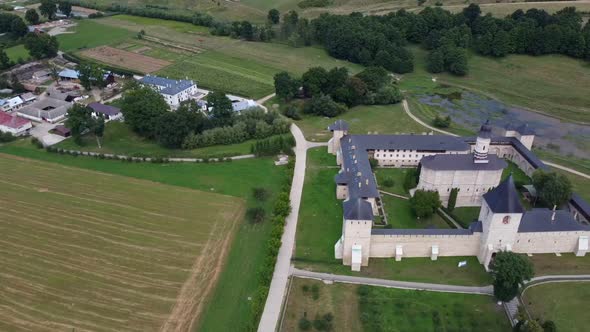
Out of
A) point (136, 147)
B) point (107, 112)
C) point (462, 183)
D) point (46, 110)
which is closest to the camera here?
point (462, 183)

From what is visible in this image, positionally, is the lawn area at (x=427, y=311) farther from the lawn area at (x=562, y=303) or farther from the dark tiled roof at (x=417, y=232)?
the dark tiled roof at (x=417, y=232)

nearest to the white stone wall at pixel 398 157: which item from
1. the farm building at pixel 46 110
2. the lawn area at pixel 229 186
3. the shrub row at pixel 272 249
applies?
the shrub row at pixel 272 249

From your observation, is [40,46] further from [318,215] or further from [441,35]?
[441,35]

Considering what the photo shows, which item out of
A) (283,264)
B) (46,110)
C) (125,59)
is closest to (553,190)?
(283,264)

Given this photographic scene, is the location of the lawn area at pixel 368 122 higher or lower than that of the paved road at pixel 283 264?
higher

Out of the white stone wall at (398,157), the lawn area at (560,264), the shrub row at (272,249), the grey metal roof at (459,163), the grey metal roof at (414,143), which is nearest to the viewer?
the shrub row at (272,249)

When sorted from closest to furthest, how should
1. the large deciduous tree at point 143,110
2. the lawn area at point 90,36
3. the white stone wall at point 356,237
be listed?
1. the white stone wall at point 356,237
2. the large deciduous tree at point 143,110
3. the lawn area at point 90,36
